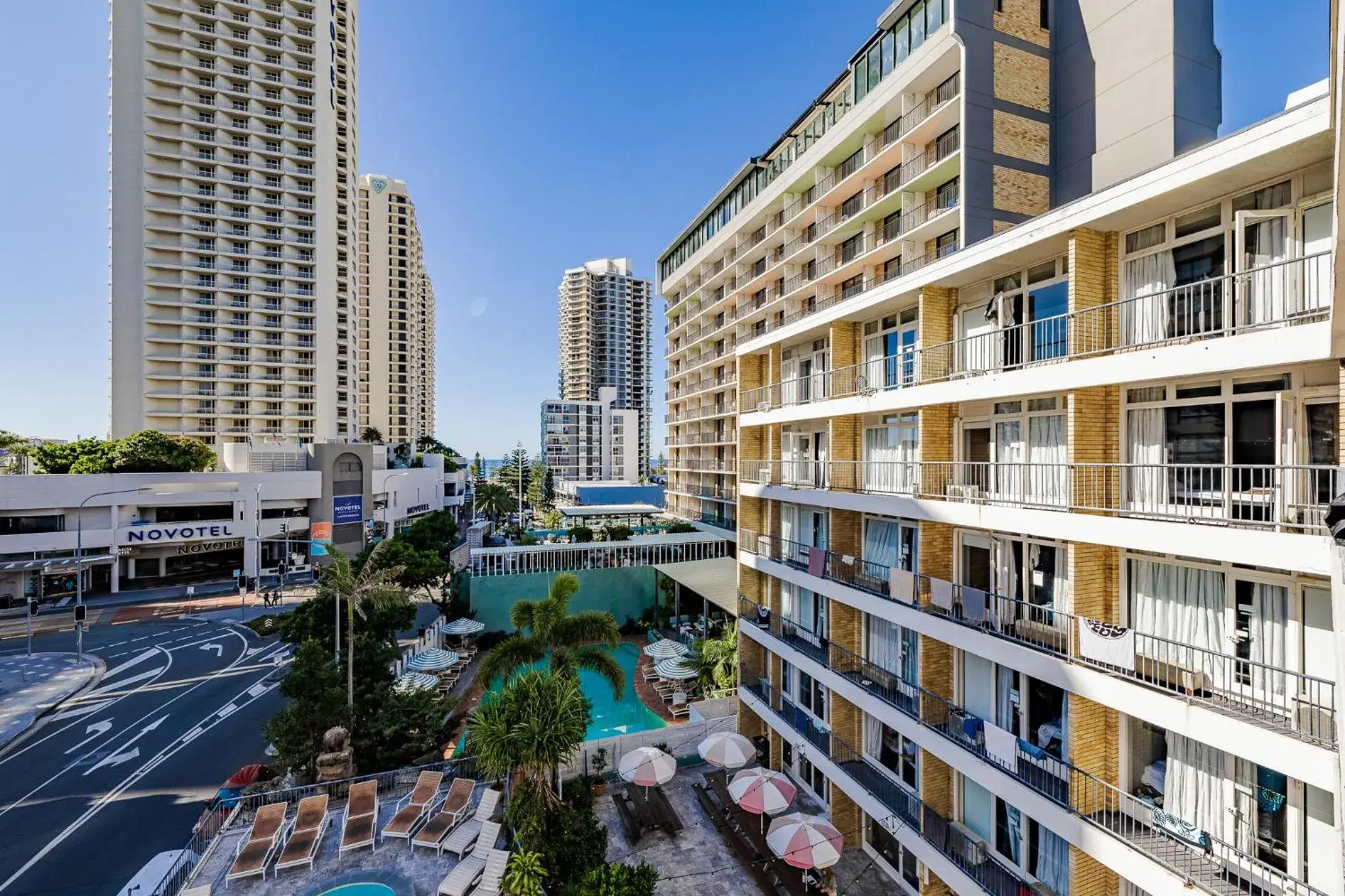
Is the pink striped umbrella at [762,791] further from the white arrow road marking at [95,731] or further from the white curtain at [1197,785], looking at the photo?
the white arrow road marking at [95,731]

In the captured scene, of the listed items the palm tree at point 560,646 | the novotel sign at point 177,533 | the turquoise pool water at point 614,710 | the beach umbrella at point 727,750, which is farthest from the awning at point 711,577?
the novotel sign at point 177,533

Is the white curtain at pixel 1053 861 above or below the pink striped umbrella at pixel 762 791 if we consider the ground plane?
above

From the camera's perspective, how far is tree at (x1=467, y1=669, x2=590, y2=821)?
13.0 metres

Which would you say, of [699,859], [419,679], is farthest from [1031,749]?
[419,679]

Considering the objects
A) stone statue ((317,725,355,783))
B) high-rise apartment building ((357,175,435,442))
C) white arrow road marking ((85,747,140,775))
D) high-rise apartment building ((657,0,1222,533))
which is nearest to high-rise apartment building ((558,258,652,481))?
high-rise apartment building ((357,175,435,442))

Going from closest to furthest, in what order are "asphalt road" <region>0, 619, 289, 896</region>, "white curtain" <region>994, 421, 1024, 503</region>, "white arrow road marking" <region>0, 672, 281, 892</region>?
"white curtain" <region>994, 421, 1024, 503</region> → "white arrow road marking" <region>0, 672, 281, 892</region> → "asphalt road" <region>0, 619, 289, 896</region>

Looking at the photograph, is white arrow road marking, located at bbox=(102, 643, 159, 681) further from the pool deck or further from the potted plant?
the potted plant

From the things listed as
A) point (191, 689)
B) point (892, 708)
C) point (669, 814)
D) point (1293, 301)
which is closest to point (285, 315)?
point (191, 689)

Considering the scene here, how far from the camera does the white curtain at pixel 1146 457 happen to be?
8.33 m

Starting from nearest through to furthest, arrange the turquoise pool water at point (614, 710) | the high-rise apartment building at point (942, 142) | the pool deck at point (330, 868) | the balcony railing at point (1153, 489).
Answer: the balcony railing at point (1153, 489), the pool deck at point (330, 868), the high-rise apartment building at point (942, 142), the turquoise pool water at point (614, 710)

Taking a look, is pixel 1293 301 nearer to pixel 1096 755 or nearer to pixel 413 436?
pixel 1096 755

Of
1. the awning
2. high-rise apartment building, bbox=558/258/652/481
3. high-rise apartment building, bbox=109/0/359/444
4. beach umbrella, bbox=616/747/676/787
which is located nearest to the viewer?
beach umbrella, bbox=616/747/676/787

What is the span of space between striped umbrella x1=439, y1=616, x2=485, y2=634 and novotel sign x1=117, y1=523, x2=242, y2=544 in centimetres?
2903

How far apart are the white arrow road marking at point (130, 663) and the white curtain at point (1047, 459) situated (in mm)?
38090
